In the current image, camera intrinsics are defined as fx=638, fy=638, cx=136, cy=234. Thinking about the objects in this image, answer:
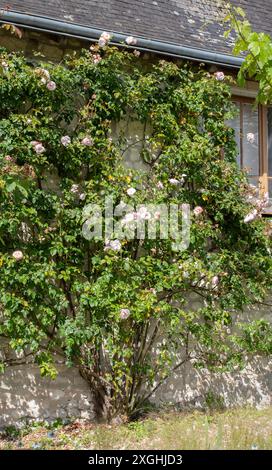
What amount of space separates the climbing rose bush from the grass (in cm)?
43

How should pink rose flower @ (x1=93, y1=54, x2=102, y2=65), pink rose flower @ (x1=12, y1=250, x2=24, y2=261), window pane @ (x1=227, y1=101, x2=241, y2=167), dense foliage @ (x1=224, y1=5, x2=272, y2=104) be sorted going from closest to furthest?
dense foliage @ (x1=224, y1=5, x2=272, y2=104)
pink rose flower @ (x1=12, y1=250, x2=24, y2=261)
pink rose flower @ (x1=93, y1=54, x2=102, y2=65)
window pane @ (x1=227, y1=101, x2=241, y2=167)

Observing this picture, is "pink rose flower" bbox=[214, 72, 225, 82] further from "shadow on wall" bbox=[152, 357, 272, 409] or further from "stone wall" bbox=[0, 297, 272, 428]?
"shadow on wall" bbox=[152, 357, 272, 409]

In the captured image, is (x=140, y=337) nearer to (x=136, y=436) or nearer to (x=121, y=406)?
(x=121, y=406)

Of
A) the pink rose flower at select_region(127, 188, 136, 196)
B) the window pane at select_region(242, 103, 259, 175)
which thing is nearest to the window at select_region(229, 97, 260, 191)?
the window pane at select_region(242, 103, 259, 175)

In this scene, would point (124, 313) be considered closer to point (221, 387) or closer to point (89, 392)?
point (89, 392)

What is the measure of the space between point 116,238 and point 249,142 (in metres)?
2.29

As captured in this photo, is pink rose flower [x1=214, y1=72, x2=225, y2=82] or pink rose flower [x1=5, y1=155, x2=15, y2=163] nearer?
pink rose flower [x1=5, y1=155, x2=15, y2=163]

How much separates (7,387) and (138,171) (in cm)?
246

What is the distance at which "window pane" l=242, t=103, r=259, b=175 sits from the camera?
743 centimetres

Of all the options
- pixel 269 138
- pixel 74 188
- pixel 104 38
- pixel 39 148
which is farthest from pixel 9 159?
pixel 269 138

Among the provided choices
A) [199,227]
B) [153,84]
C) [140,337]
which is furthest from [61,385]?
[153,84]

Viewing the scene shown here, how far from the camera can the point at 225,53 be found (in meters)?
7.05

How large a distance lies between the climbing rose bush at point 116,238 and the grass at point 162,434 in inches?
16.9

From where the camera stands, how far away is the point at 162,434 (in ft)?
15.7
